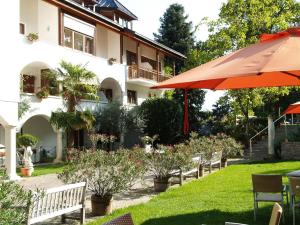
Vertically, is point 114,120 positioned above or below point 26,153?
above

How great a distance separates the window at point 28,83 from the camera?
24.2 m

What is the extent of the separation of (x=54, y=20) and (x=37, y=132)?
6.64 metres

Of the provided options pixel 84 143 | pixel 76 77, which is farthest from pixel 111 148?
pixel 76 77

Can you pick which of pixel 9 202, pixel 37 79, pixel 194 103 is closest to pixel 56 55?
pixel 37 79

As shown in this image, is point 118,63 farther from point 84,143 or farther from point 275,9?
point 275,9

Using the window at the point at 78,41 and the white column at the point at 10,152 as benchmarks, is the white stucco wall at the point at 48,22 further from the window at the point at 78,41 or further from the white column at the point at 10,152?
the white column at the point at 10,152

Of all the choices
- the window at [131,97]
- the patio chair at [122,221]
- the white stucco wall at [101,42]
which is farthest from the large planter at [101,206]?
the window at [131,97]

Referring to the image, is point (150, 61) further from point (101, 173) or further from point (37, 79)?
point (101, 173)

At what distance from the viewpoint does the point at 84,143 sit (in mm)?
30531

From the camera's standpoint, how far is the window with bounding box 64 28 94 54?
90.1 ft

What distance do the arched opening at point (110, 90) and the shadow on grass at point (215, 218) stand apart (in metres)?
23.1

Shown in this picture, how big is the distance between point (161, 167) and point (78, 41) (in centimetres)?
1703

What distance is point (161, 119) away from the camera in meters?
32.2

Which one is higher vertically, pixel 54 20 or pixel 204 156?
pixel 54 20
